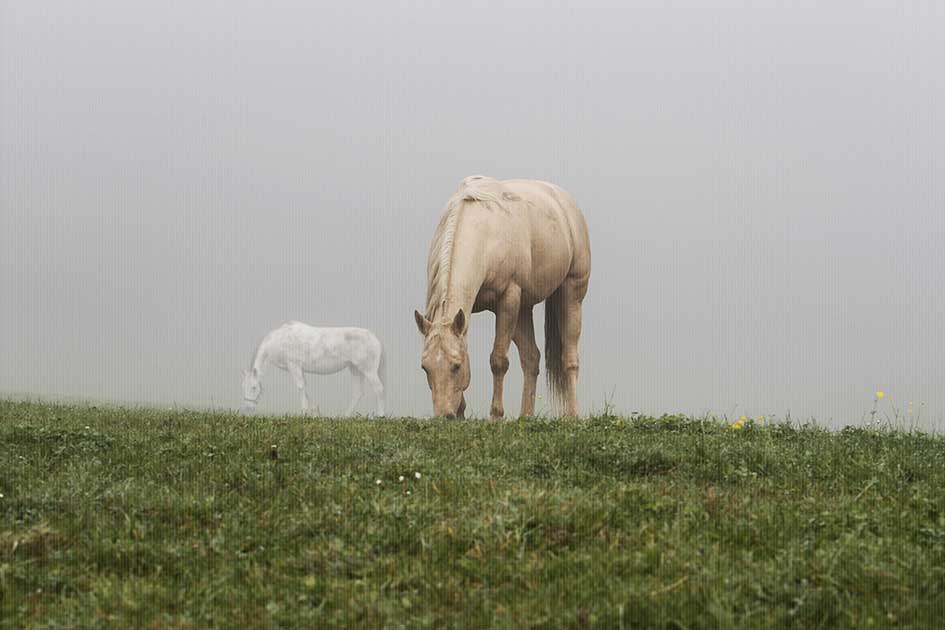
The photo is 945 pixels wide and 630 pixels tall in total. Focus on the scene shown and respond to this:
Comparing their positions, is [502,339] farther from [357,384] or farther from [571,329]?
[357,384]

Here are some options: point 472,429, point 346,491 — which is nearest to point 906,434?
point 472,429

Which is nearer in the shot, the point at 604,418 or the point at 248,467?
the point at 248,467

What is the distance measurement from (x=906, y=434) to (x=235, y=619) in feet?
24.2

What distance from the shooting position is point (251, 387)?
993 inches

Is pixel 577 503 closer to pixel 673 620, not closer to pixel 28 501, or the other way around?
pixel 673 620

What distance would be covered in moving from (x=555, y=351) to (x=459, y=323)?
4503 mm

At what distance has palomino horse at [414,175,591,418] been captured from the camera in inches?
504

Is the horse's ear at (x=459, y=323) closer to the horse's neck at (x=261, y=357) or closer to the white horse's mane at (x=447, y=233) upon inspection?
the white horse's mane at (x=447, y=233)

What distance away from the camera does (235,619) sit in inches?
178

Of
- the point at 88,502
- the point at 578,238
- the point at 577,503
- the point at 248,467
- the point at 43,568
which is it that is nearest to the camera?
the point at 43,568

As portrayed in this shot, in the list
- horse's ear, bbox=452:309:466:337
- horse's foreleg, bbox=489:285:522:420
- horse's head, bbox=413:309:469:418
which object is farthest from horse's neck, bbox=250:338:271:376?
horse's ear, bbox=452:309:466:337

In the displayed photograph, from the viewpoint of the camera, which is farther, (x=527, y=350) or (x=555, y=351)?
(x=555, y=351)

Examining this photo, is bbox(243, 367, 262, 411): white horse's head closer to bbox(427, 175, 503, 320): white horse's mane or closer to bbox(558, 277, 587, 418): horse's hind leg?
bbox(558, 277, 587, 418): horse's hind leg

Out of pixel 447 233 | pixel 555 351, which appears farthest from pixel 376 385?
pixel 447 233
